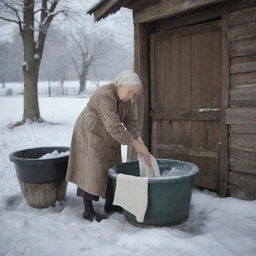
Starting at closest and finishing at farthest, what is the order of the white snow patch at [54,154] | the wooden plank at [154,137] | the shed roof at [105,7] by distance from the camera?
1. the white snow patch at [54,154]
2. the shed roof at [105,7]
3. the wooden plank at [154,137]

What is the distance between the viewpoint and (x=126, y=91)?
415 cm

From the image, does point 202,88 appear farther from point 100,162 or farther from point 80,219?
point 80,219

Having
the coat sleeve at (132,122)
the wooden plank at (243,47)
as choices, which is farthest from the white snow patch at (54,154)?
the wooden plank at (243,47)

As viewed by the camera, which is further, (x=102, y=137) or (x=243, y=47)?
(x=243, y=47)

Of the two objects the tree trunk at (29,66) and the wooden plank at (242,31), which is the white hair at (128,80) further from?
the tree trunk at (29,66)

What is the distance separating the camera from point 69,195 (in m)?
5.73

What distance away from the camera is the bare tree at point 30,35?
1416 cm

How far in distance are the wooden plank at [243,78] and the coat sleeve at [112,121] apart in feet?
5.65

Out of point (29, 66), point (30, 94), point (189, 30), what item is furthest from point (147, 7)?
point (30, 94)

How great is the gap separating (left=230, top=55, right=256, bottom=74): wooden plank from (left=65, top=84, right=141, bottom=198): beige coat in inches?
57.8

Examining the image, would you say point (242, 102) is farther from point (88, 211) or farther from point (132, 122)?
point (88, 211)

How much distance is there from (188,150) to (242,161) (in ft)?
2.98

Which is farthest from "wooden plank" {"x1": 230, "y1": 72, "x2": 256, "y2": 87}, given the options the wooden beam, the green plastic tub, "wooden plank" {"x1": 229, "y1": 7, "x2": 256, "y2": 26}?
the wooden beam

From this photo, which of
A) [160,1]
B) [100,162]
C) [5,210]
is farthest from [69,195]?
[160,1]
